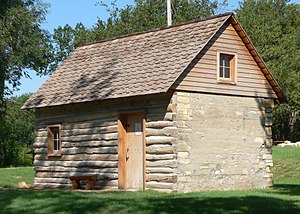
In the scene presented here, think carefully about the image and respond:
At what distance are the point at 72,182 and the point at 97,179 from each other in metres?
1.11

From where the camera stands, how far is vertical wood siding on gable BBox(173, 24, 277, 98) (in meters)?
20.8

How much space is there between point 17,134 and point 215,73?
4626cm

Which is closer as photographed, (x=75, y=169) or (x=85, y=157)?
(x=85, y=157)

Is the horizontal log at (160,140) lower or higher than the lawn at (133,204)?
higher

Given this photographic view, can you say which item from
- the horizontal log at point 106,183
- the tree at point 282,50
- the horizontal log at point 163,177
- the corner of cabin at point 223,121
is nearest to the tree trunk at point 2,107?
the tree at point 282,50

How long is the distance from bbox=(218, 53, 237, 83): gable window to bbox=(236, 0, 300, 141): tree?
3041 cm

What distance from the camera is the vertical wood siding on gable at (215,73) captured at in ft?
68.4

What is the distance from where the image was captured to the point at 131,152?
21812 millimetres

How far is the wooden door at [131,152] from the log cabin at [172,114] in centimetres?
3

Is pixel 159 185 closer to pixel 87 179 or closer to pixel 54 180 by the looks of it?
pixel 87 179

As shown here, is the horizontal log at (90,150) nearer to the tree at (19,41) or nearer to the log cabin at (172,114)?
the log cabin at (172,114)

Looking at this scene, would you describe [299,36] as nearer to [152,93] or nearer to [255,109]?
[255,109]

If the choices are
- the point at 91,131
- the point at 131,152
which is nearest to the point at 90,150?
the point at 91,131

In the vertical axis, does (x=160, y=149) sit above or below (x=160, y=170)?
above
